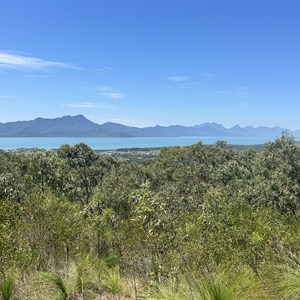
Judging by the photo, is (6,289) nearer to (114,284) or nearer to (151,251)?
(114,284)

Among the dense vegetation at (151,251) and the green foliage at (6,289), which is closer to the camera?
the dense vegetation at (151,251)

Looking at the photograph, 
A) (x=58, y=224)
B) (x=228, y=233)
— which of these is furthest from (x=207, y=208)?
(x=58, y=224)

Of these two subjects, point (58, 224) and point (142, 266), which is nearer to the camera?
point (142, 266)

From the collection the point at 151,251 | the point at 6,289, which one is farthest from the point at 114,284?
the point at 6,289

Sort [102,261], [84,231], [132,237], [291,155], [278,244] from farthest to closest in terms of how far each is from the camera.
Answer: [291,155]
[84,231]
[132,237]
[102,261]
[278,244]

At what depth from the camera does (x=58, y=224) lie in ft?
28.0

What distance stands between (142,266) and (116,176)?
26.5 metres

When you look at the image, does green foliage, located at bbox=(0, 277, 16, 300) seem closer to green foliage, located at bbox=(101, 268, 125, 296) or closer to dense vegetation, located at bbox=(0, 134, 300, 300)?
dense vegetation, located at bbox=(0, 134, 300, 300)

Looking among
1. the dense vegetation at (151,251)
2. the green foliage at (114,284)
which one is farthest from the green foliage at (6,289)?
the green foliage at (114,284)

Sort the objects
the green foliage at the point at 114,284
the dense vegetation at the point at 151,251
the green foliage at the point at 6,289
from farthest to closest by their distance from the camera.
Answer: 1. the green foliage at the point at 114,284
2. the green foliage at the point at 6,289
3. the dense vegetation at the point at 151,251

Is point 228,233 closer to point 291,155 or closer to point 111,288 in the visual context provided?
point 111,288

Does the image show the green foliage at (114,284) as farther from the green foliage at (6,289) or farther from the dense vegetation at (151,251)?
the green foliage at (6,289)

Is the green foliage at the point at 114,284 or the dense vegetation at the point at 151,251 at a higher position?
the dense vegetation at the point at 151,251

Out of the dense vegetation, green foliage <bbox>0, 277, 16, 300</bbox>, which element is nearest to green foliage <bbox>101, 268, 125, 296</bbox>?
the dense vegetation
